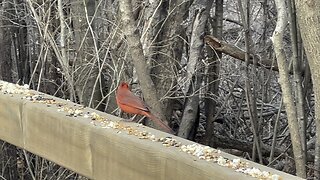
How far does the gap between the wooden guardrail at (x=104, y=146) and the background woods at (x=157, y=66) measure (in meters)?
1.44

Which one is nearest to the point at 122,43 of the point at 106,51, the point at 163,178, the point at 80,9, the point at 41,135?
the point at 106,51

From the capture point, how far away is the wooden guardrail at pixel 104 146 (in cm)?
155

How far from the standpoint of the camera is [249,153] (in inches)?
221

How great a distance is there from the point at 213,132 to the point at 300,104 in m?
2.60

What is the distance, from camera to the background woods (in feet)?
14.5

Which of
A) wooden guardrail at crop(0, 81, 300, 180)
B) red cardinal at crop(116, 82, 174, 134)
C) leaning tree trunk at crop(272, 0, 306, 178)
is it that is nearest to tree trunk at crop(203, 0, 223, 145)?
leaning tree trunk at crop(272, 0, 306, 178)

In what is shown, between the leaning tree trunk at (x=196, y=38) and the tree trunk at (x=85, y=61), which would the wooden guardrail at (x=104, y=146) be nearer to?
the tree trunk at (x=85, y=61)

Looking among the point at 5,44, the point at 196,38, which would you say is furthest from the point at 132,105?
the point at 5,44

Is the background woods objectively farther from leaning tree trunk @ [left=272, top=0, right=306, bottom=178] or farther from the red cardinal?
leaning tree trunk @ [left=272, top=0, right=306, bottom=178]

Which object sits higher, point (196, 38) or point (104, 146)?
point (196, 38)

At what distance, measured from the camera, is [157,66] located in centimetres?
449

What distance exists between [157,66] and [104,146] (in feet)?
8.93

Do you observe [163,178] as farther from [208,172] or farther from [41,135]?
[41,135]

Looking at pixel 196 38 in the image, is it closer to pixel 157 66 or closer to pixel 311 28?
pixel 157 66
